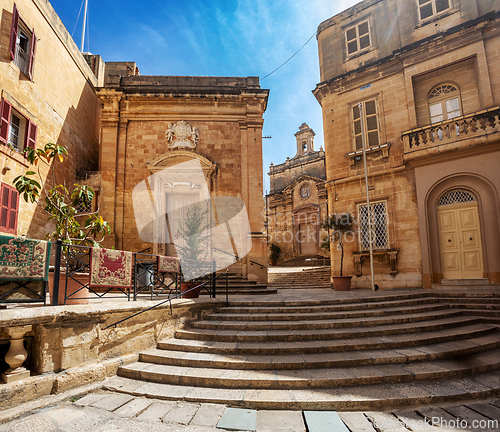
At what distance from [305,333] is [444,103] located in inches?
371

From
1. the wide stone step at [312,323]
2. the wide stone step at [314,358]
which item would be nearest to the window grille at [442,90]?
the wide stone step at [312,323]

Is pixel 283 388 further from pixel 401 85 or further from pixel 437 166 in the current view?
pixel 401 85

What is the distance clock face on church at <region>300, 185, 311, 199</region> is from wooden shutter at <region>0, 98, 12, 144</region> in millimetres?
21778

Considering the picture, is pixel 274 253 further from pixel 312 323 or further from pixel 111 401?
pixel 111 401

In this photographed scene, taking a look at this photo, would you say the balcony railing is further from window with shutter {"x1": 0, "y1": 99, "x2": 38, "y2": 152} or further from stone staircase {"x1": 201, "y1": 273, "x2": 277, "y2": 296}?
window with shutter {"x1": 0, "y1": 99, "x2": 38, "y2": 152}

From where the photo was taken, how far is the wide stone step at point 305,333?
4891 mm

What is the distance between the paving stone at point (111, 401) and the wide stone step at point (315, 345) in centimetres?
129

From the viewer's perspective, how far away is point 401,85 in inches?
420

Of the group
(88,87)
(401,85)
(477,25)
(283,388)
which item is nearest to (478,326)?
(283,388)

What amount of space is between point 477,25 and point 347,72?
4011 mm

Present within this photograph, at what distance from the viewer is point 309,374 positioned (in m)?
3.87

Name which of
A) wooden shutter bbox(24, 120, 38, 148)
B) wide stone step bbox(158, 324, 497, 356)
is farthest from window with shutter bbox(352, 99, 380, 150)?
wooden shutter bbox(24, 120, 38, 148)

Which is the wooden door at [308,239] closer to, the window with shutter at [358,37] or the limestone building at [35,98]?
the window with shutter at [358,37]

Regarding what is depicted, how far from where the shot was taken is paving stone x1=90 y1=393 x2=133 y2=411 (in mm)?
3303
